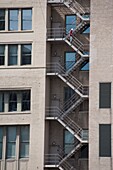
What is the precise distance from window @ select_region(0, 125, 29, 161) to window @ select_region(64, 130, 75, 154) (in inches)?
106

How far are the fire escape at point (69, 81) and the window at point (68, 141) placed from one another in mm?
399

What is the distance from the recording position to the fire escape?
4109 cm

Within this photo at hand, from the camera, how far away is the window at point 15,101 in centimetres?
4222

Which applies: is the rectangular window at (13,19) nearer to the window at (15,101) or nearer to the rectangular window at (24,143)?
the window at (15,101)

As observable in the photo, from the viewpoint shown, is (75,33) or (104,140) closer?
(104,140)

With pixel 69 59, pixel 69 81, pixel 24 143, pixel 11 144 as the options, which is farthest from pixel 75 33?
pixel 11 144

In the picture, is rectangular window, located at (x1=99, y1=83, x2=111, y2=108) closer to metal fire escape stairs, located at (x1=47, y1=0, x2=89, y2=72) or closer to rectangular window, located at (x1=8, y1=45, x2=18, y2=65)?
metal fire escape stairs, located at (x1=47, y1=0, x2=89, y2=72)

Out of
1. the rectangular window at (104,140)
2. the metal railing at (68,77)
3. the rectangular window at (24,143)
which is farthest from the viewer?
the metal railing at (68,77)

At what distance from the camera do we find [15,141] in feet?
137

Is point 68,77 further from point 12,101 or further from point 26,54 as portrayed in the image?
point 12,101

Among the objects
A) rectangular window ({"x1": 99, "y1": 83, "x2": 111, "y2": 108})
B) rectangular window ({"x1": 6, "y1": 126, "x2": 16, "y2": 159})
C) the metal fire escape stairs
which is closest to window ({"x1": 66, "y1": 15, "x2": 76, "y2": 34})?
the metal fire escape stairs

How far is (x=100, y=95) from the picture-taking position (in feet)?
134

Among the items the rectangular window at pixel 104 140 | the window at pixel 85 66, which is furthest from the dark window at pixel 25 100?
the rectangular window at pixel 104 140

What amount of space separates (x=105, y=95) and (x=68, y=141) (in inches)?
168
